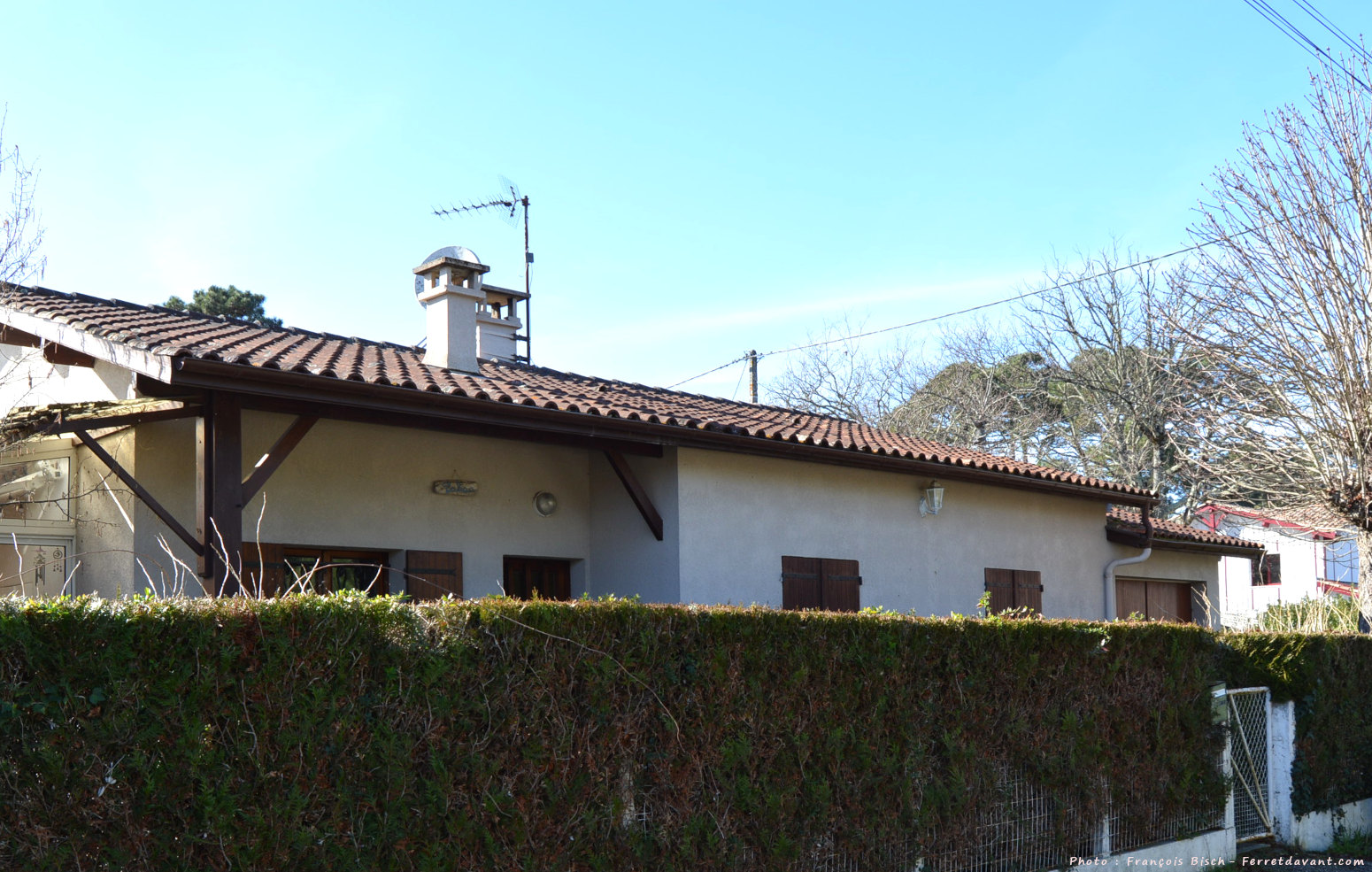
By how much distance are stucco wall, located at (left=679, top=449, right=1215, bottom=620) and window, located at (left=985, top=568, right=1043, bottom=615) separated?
0.32 ft

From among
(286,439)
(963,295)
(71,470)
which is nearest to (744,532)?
(286,439)

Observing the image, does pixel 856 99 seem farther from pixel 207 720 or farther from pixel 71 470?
pixel 207 720

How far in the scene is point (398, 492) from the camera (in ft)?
31.0

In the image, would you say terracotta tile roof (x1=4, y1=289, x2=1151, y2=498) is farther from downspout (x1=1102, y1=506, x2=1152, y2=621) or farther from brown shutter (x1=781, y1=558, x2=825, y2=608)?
brown shutter (x1=781, y1=558, x2=825, y2=608)

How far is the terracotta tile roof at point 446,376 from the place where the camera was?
7875 mm

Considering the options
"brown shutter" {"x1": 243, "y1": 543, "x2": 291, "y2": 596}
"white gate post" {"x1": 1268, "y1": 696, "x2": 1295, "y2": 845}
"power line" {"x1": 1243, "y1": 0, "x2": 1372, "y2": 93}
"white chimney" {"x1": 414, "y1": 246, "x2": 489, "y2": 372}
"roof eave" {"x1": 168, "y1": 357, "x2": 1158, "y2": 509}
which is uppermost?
"power line" {"x1": 1243, "y1": 0, "x2": 1372, "y2": 93}

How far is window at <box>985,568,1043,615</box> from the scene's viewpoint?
12.8m

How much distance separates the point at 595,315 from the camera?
76.9 ft

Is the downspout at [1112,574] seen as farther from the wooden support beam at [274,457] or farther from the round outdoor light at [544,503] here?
the wooden support beam at [274,457]

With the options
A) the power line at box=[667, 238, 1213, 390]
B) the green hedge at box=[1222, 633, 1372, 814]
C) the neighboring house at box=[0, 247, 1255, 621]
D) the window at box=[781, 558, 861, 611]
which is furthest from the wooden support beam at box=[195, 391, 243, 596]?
the power line at box=[667, 238, 1213, 390]

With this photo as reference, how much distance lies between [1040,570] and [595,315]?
12143 millimetres

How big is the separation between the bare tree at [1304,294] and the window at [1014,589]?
256 cm

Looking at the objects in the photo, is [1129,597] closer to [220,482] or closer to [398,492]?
[398,492]

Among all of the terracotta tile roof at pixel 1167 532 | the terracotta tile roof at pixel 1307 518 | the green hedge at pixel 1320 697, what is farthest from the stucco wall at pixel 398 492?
the terracotta tile roof at pixel 1307 518
